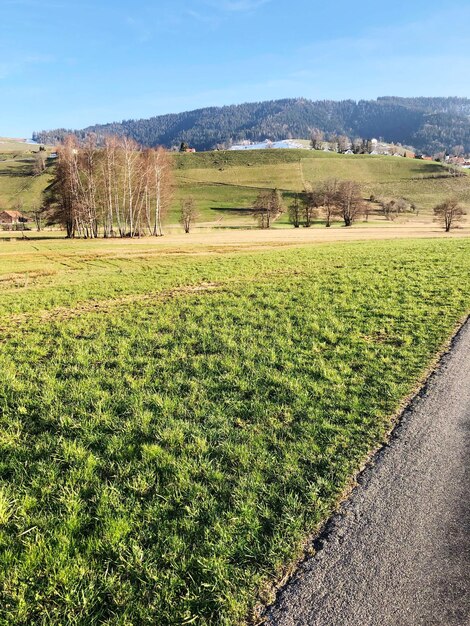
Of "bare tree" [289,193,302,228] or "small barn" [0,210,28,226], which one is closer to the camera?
"bare tree" [289,193,302,228]

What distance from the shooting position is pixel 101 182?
60.9m

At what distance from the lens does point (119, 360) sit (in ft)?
31.4

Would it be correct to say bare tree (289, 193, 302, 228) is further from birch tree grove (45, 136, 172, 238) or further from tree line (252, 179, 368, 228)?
birch tree grove (45, 136, 172, 238)

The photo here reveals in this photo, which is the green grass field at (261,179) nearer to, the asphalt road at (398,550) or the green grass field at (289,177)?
the green grass field at (289,177)

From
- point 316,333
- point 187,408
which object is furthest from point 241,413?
point 316,333

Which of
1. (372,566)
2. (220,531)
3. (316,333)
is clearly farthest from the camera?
(316,333)

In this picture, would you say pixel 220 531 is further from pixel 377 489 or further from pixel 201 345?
pixel 201 345

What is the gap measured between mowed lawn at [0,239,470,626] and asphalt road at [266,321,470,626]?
293 mm

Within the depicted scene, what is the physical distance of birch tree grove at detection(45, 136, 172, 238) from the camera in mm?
58375

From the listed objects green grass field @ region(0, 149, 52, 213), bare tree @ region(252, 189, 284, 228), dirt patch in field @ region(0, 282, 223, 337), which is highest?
green grass field @ region(0, 149, 52, 213)

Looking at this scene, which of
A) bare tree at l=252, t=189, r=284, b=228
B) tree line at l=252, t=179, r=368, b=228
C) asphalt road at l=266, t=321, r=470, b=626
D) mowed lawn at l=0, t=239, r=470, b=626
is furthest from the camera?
tree line at l=252, t=179, r=368, b=228

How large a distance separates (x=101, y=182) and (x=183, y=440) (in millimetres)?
63341

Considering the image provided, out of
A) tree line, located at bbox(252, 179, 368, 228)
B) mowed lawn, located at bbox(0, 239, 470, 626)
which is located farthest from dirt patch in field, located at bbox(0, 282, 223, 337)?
tree line, located at bbox(252, 179, 368, 228)

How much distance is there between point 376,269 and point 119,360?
1818 cm
